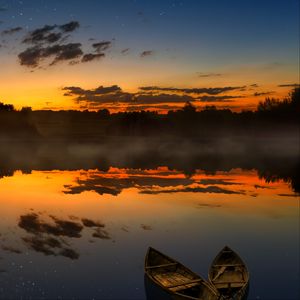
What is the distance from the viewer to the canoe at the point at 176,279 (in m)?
20.9

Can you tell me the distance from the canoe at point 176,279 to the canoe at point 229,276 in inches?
43.7

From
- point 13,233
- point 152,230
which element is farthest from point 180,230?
point 13,233

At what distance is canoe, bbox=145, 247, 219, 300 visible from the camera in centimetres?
2086

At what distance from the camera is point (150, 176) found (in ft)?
251

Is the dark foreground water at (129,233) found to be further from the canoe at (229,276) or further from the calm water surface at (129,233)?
the canoe at (229,276)

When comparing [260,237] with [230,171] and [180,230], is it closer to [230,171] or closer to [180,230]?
[180,230]

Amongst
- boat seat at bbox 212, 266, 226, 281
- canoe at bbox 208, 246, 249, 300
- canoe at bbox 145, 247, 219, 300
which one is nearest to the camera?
canoe at bbox 145, 247, 219, 300

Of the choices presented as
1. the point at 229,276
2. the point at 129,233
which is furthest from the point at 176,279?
the point at 129,233

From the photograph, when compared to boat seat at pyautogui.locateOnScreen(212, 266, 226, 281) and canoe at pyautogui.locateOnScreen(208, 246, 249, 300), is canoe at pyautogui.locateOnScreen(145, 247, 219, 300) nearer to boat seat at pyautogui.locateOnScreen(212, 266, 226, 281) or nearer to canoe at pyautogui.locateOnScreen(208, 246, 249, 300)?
canoe at pyautogui.locateOnScreen(208, 246, 249, 300)

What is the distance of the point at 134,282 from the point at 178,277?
9.47 feet

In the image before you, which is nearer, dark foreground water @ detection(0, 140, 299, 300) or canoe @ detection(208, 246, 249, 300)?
canoe @ detection(208, 246, 249, 300)

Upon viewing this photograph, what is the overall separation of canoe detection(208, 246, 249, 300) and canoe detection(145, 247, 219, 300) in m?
1.11

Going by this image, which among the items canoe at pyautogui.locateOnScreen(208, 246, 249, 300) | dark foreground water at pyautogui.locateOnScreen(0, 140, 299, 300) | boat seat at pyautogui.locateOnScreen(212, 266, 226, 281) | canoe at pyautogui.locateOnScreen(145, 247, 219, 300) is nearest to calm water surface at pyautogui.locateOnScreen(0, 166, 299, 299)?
dark foreground water at pyautogui.locateOnScreen(0, 140, 299, 300)

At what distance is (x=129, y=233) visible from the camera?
36.1 metres
